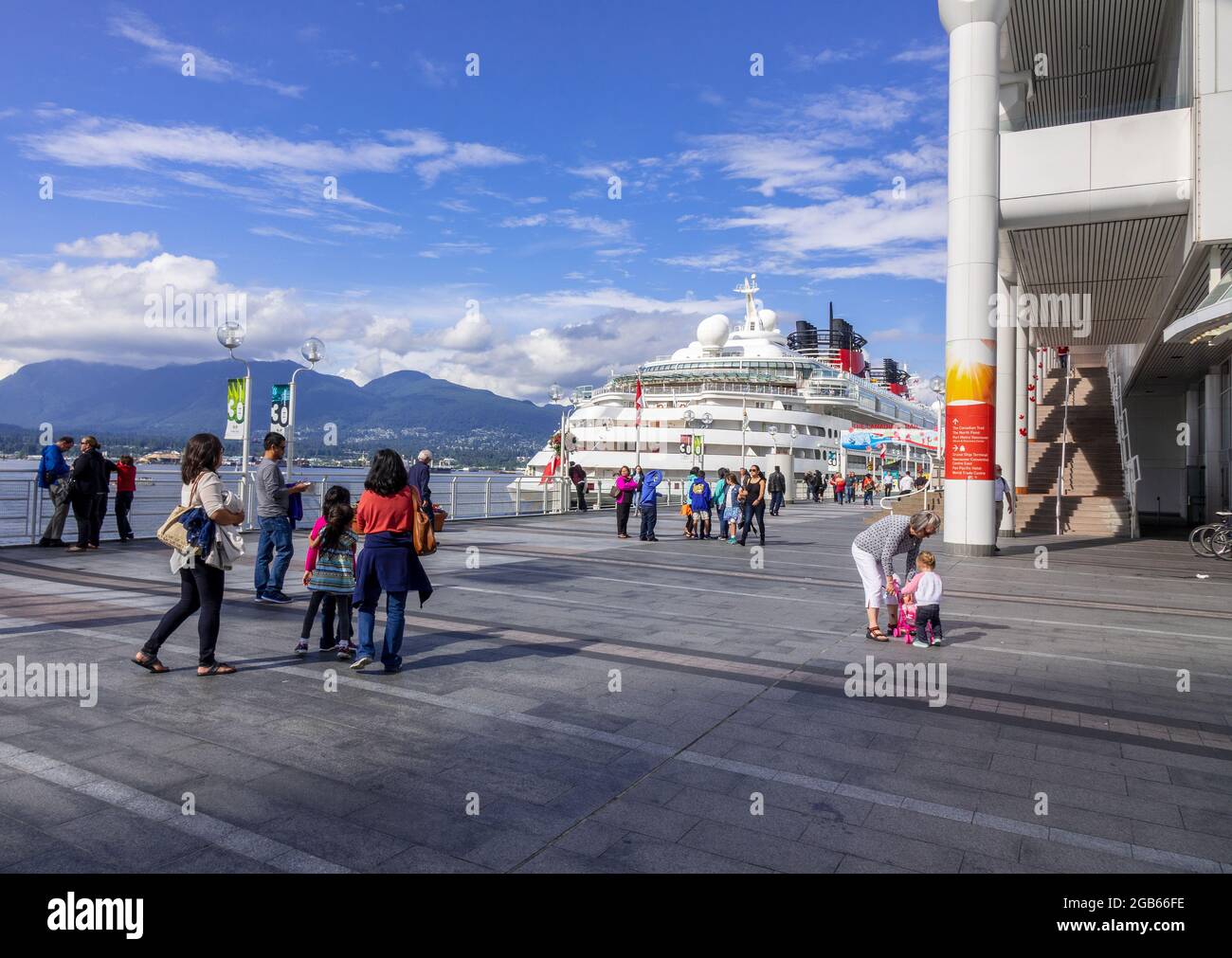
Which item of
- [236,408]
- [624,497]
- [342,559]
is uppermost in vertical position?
[236,408]

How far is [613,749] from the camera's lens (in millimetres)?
4625

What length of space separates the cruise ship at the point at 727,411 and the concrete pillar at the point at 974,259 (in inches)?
905

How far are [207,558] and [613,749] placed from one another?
10.2 ft

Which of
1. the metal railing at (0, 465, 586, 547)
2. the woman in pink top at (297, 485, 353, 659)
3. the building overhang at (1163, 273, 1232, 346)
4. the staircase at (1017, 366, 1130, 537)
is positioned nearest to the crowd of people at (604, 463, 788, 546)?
the metal railing at (0, 465, 586, 547)

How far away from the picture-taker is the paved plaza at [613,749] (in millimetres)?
3420

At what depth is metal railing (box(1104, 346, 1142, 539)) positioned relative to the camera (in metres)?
22.7

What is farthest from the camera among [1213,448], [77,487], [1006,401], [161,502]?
[1213,448]

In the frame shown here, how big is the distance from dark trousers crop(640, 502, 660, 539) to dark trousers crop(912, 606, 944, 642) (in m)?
10.4

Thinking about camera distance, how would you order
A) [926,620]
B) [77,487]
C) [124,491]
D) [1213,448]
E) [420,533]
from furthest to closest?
1. [1213,448]
2. [124,491]
3. [77,487]
4. [926,620]
5. [420,533]

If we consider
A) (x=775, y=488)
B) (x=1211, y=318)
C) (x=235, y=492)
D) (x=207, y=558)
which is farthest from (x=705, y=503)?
(x=207, y=558)

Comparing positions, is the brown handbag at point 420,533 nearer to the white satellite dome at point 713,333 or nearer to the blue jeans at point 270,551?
the blue jeans at point 270,551

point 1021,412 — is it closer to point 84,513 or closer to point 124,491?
point 124,491

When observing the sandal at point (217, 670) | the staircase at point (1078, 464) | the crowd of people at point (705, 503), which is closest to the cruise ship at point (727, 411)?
the staircase at point (1078, 464)

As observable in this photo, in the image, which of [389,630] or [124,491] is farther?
[124,491]
